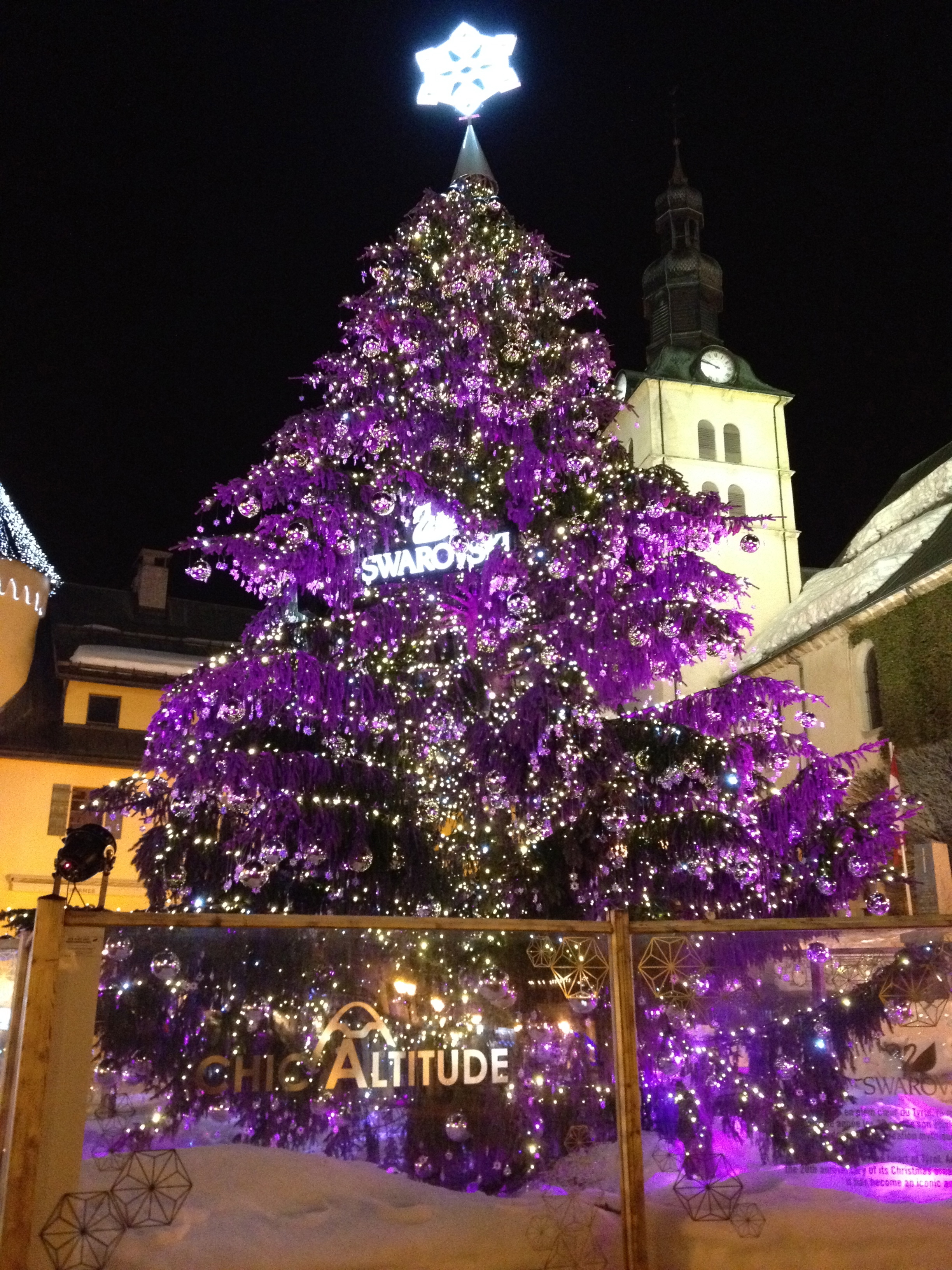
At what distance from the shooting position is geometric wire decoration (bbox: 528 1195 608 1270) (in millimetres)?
5762

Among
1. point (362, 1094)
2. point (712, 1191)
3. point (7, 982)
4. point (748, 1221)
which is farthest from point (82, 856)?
point (748, 1221)

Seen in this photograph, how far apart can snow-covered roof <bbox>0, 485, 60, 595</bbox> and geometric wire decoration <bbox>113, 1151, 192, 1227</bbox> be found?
22.8 m

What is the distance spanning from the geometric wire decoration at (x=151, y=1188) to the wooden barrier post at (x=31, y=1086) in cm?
42

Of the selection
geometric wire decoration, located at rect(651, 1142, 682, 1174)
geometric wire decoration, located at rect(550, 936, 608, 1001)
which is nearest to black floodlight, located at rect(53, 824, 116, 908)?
geometric wire decoration, located at rect(550, 936, 608, 1001)

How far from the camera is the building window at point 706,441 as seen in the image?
42781 millimetres

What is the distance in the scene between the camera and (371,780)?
31.1 feet

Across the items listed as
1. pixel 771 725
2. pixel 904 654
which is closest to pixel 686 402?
pixel 904 654

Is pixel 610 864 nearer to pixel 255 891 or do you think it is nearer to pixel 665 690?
pixel 255 891

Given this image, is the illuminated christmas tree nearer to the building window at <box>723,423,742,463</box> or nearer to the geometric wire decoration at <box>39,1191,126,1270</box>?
the geometric wire decoration at <box>39,1191,126,1270</box>

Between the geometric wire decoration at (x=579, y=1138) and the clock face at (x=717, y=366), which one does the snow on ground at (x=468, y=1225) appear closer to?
the geometric wire decoration at (x=579, y=1138)

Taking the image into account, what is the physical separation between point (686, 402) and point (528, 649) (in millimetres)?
35230

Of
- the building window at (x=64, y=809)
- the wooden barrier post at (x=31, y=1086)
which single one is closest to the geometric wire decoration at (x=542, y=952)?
the wooden barrier post at (x=31, y=1086)

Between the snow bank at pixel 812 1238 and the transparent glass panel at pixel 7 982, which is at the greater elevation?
the transparent glass panel at pixel 7 982

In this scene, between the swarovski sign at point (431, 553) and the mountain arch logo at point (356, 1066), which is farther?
the swarovski sign at point (431, 553)
